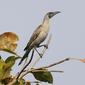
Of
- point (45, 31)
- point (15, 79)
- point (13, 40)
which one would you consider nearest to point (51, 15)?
point (45, 31)

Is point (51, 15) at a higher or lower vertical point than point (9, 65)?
lower

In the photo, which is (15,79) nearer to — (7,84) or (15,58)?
(7,84)

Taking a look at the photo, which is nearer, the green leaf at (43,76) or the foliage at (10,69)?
A: the foliage at (10,69)

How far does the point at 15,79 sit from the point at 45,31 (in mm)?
4017

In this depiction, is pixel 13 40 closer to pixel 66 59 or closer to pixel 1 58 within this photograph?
pixel 1 58

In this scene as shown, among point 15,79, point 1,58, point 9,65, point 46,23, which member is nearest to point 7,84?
point 15,79

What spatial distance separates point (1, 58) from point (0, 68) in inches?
6.5

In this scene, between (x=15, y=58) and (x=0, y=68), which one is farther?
(x=15, y=58)

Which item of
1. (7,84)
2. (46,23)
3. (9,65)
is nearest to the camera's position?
(7,84)

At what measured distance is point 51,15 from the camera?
6.09m

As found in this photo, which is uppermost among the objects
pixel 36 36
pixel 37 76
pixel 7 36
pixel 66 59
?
pixel 7 36

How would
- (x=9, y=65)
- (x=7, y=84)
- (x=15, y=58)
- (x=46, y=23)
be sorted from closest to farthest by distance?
(x=7, y=84)
(x=9, y=65)
(x=15, y=58)
(x=46, y=23)

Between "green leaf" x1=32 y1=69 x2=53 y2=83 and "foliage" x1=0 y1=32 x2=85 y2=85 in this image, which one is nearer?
"foliage" x1=0 y1=32 x2=85 y2=85

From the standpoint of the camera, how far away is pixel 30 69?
2.64 meters
